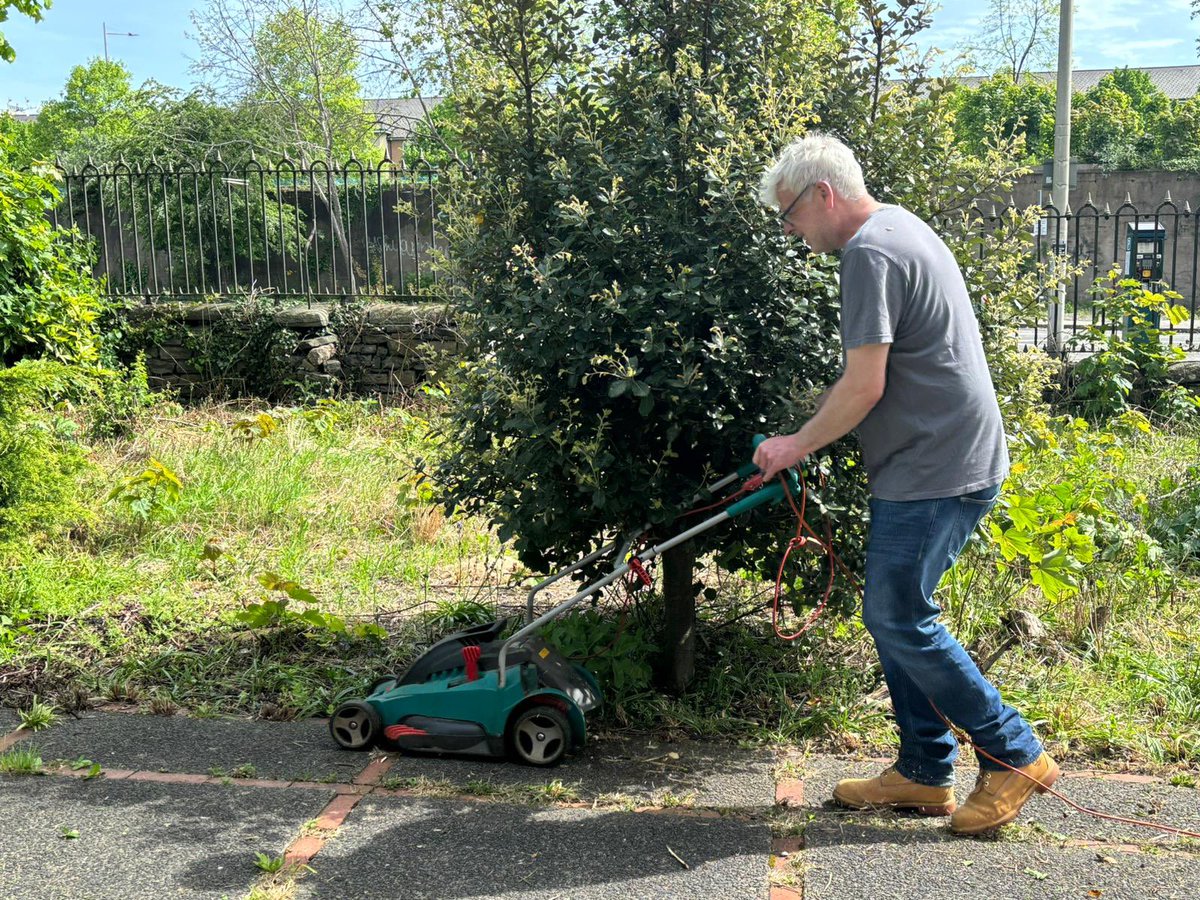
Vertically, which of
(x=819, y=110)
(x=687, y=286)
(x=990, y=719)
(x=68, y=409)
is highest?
(x=819, y=110)

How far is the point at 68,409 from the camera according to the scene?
28.6 feet

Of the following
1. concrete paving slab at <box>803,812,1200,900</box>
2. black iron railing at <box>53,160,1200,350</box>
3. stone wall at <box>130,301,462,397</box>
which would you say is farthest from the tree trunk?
stone wall at <box>130,301,462,397</box>

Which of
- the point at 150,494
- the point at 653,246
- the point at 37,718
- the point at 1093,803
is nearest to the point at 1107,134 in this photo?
the point at 150,494

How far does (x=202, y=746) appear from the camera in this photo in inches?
167

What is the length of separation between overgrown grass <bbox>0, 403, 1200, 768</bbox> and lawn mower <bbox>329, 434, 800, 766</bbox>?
407 millimetres

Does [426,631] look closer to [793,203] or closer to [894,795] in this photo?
[894,795]

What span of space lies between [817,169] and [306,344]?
822cm

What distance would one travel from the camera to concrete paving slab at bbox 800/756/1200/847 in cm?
349

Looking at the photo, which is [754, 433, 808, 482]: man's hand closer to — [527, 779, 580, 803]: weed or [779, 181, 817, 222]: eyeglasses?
[779, 181, 817, 222]: eyeglasses

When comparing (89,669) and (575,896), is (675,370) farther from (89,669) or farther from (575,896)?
(89,669)

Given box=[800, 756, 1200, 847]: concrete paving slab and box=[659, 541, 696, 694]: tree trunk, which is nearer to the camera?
box=[800, 756, 1200, 847]: concrete paving slab

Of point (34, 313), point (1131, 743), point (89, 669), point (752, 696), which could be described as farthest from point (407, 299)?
point (1131, 743)

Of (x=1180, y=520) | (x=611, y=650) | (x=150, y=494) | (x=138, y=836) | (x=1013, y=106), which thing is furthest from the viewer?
(x=1013, y=106)

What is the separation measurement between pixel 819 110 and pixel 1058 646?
8.19 ft
